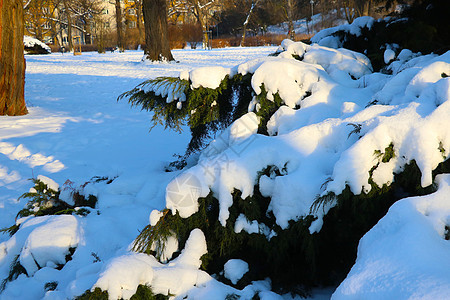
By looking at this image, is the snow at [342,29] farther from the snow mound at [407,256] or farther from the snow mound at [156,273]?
the snow mound at [156,273]

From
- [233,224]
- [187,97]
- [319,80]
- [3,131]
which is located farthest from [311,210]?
[3,131]

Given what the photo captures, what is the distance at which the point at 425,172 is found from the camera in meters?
1.84

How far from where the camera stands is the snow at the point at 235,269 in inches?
89.0

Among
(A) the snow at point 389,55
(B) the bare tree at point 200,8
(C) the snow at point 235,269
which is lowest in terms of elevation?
(C) the snow at point 235,269

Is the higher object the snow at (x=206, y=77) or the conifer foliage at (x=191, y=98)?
the snow at (x=206, y=77)

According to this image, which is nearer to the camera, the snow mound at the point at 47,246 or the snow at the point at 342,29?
the snow mound at the point at 47,246

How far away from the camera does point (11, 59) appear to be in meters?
7.20

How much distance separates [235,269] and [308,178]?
73 cm

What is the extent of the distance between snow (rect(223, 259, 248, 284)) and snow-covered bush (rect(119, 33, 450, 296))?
48 millimetres

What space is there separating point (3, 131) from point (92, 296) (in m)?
5.75

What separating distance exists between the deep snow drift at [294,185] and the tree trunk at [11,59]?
11.9ft

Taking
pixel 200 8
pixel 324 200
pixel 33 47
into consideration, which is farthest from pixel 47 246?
pixel 200 8

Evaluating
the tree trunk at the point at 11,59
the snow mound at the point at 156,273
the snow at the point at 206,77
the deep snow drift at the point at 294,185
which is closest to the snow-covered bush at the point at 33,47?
the tree trunk at the point at 11,59

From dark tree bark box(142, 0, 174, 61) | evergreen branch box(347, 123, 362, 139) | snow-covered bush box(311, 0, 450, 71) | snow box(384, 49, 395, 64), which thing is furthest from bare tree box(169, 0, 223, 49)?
evergreen branch box(347, 123, 362, 139)
